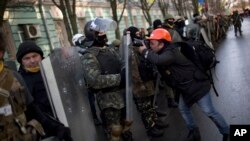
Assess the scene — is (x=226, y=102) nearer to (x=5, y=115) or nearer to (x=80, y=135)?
(x=80, y=135)

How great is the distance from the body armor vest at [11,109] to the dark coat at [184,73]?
2.11 meters

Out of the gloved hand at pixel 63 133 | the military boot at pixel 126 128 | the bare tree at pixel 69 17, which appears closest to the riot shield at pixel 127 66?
the military boot at pixel 126 128

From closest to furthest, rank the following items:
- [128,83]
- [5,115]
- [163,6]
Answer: [5,115]
[128,83]
[163,6]

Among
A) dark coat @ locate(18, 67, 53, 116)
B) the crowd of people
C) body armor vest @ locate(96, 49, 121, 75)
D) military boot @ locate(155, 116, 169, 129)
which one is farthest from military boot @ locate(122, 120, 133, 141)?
military boot @ locate(155, 116, 169, 129)

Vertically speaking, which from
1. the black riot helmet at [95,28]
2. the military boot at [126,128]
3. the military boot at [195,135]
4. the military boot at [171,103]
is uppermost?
the black riot helmet at [95,28]

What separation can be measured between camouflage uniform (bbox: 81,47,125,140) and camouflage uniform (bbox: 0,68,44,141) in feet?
4.74

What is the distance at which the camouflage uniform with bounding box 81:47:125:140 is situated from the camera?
445cm

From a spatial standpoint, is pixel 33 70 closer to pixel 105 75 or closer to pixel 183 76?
pixel 105 75

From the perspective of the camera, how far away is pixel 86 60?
450cm

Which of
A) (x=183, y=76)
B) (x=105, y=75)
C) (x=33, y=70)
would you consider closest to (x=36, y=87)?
(x=33, y=70)

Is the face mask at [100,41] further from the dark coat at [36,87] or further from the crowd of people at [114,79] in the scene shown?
the dark coat at [36,87]

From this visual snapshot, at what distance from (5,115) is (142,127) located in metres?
4.13

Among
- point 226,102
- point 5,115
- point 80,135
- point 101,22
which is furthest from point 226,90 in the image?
point 5,115

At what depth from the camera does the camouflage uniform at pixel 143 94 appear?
5965 millimetres
